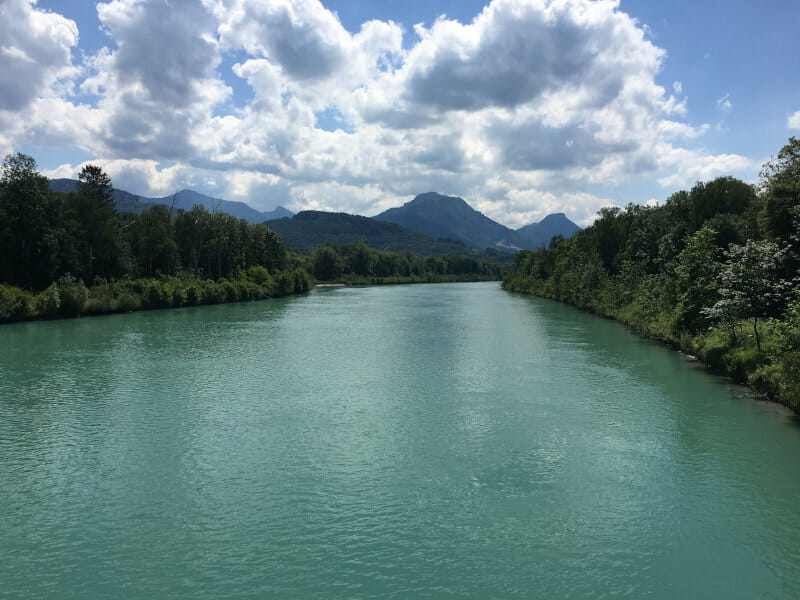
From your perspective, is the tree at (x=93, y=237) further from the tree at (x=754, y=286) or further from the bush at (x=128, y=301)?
the tree at (x=754, y=286)

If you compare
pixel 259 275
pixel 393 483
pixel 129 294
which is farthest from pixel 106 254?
pixel 393 483

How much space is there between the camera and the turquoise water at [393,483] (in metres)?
11.2

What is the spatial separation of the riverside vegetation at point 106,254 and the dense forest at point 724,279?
207 ft

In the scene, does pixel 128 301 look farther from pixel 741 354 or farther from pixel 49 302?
pixel 741 354

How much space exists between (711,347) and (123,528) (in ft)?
105

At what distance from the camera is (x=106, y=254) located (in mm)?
72312

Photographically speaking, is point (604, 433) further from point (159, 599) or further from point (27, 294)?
point (27, 294)

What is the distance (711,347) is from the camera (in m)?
31.0

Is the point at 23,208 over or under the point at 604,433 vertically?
over

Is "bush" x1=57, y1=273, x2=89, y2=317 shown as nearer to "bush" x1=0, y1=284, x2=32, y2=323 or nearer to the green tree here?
"bush" x1=0, y1=284, x2=32, y2=323

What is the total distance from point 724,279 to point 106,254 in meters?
75.2

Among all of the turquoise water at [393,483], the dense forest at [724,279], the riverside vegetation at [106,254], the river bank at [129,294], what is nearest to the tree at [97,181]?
the riverside vegetation at [106,254]

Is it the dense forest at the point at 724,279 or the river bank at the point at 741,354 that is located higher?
the dense forest at the point at 724,279

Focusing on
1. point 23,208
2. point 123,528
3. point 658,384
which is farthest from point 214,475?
point 23,208
